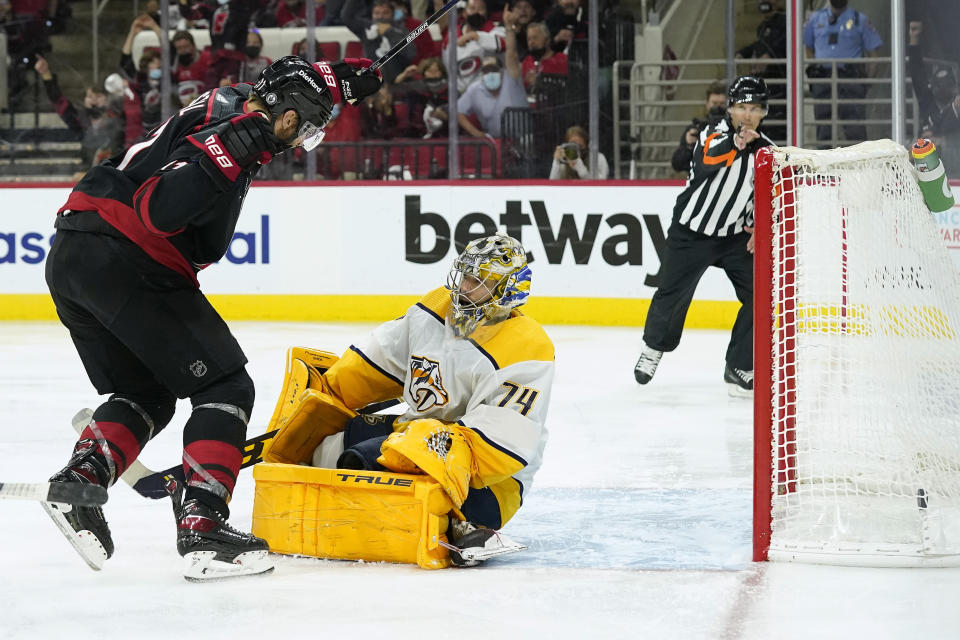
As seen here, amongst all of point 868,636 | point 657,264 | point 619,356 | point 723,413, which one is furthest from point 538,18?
point 868,636

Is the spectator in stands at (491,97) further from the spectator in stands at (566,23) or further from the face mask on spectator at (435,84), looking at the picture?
the spectator in stands at (566,23)

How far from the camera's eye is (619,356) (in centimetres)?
669

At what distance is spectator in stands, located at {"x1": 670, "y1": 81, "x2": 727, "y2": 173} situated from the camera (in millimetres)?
7711

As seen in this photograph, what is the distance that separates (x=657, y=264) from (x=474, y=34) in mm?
1781

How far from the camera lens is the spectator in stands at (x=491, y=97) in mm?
8102

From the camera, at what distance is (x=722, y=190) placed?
5.60 metres

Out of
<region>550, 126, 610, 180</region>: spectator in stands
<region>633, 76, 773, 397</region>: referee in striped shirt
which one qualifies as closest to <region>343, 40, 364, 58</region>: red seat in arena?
<region>550, 126, 610, 180</region>: spectator in stands

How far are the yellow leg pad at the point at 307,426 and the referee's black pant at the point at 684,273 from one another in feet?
9.10

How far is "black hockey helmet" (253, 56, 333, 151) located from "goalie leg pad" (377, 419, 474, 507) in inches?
25.0

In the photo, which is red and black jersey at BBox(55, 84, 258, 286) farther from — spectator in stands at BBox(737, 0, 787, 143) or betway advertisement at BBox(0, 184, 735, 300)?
spectator in stands at BBox(737, 0, 787, 143)

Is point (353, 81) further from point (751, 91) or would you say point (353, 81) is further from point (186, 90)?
point (186, 90)

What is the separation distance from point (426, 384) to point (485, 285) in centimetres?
26

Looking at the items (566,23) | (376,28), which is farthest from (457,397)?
(376,28)

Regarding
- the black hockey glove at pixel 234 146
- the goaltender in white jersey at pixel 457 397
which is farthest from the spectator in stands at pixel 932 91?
the black hockey glove at pixel 234 146
